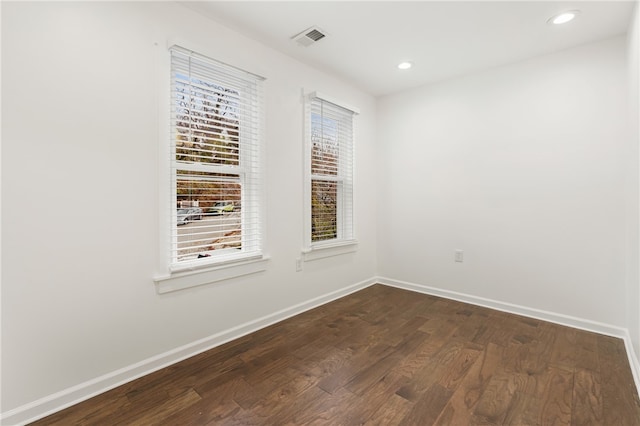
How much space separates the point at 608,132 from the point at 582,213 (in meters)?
0.70

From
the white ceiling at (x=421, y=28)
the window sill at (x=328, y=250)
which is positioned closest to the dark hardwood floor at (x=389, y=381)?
the window sill at (x=328, y=250)

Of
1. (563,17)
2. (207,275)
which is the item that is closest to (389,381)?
(207,275)

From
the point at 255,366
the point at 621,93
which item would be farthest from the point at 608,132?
the point at 255,366

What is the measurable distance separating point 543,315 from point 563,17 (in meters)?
2.53

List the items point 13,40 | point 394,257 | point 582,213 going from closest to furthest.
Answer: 1. point 13,40
2. point 582,213
3. point 394,257

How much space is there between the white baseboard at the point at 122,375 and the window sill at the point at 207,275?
44 centimetres

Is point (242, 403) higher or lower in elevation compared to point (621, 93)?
lower

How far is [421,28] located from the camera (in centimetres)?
243

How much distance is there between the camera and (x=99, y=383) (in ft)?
5.93

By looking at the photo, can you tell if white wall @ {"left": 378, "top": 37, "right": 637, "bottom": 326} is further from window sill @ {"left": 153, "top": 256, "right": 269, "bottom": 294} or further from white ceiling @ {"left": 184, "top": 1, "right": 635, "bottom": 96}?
window sill @ {"left": 153, "top": 256, "right": 269, "bottom": 294}

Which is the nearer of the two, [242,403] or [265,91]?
[242,403]

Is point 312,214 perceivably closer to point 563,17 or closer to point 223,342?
point 223,342

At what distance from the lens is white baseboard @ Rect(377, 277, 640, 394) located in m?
2.20

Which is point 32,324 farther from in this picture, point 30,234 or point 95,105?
point 95,105
